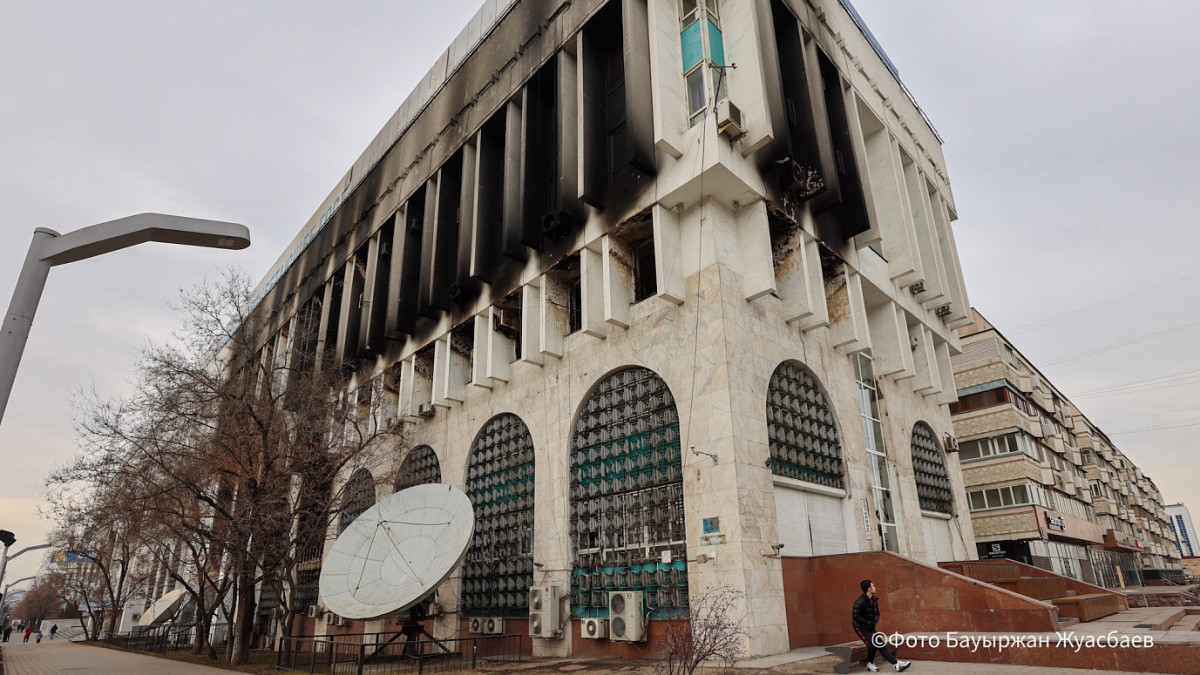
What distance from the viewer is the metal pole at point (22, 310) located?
498 centimetres

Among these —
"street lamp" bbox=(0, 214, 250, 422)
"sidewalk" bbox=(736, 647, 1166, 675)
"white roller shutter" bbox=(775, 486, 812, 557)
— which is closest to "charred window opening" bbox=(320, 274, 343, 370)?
"white roller shutter" bbox=(775, 486, 812, 557)

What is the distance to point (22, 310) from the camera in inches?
205

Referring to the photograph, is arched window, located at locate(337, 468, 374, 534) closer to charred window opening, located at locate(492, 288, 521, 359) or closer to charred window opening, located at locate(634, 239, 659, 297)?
charred window opening, located at locate(492, 288, 521, 359)

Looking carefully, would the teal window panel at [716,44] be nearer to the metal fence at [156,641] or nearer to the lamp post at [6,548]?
the lamp post at [6,548]

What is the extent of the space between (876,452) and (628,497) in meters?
9.98

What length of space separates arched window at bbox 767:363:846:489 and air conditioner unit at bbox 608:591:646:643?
4.97 m

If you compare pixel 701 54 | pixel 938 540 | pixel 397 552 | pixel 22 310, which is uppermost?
pixel 701 54

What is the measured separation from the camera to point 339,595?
1862 centimetres

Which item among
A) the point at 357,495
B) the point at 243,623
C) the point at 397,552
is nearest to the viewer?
the point at 397,552

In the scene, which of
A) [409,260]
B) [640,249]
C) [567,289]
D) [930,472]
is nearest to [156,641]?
[409,260]

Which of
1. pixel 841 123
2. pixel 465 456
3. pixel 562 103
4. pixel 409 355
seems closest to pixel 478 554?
pixel 465 456

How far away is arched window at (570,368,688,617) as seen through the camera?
54.7 feet

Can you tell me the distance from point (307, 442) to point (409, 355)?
726 centimetres

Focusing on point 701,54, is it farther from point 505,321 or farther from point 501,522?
point 501,522
